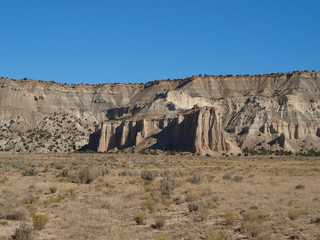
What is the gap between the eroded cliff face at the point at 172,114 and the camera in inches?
3351

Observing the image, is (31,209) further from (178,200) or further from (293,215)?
(293,215)

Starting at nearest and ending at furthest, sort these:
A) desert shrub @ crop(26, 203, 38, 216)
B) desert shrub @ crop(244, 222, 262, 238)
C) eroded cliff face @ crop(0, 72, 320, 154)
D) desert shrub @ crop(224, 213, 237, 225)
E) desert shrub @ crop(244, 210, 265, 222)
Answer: desert shrub @ crop(244, 222, 262, 238) → desert shrub @ crop(224, 213, 237, 225) → desert shrub @ crop(244, 210, 265, 222) → desert shrub @ crop(26, 203, 38, 216) → eroded cliff face @ crop(0, 72, 320, 154)

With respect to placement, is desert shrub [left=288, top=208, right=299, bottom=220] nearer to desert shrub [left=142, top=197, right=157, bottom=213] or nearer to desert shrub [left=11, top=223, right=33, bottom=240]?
desert shrub [left=142, top=197, right=157, bottom=213]

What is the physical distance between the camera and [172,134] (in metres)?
85.4

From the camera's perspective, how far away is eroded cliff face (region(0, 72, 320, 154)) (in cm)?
8512

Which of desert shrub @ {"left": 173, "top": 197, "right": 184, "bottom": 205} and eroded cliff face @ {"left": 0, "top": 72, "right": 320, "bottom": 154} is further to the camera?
eroded cliff face @ {"left": 0, "top": 72, "right": 320, "bottom": 154}

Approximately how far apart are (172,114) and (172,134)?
17224mm

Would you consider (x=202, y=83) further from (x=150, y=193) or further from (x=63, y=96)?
(x=150, y=193)

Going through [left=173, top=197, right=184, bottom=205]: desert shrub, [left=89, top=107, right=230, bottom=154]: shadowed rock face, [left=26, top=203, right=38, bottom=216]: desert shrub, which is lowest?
[left=26, top=203, right=38, bottom=216]: desert shrub

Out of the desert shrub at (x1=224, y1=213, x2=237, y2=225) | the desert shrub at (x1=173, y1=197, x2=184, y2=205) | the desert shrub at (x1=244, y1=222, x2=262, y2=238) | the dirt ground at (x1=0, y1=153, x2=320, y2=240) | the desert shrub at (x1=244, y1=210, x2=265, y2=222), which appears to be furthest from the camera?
the desert shrub at (x1=173, y1=197, x2=184, y2=205)

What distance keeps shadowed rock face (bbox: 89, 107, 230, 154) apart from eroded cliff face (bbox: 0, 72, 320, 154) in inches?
8.4

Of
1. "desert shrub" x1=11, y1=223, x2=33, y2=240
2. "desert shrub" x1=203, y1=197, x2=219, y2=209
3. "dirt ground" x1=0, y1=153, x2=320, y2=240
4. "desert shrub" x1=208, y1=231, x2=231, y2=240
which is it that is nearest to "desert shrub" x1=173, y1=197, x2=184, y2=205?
"dirt ground" x1=0, y1=153, x2=320, y2=240

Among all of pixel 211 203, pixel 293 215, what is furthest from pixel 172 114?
pixel 293 215

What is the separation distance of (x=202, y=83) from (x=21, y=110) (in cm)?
6390
